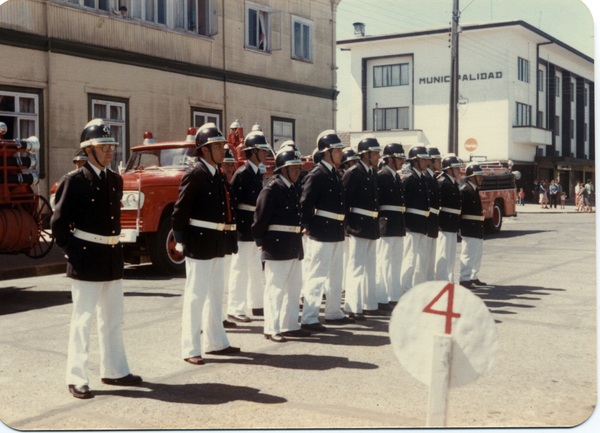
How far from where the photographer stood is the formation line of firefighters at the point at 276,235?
4.46 m

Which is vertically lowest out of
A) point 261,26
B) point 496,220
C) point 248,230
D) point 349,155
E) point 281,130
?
point 496,220

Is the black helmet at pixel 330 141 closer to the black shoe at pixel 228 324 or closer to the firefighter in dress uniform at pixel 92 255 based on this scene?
the black shoe at pixel 228 324

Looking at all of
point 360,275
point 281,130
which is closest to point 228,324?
point 360,275

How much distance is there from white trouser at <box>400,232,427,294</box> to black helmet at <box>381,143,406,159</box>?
1.00 metres

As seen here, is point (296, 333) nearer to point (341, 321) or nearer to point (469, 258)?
point (341, 321)

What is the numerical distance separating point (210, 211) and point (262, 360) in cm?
122

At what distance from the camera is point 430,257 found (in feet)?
27.8

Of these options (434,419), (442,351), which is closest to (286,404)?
(434,419)

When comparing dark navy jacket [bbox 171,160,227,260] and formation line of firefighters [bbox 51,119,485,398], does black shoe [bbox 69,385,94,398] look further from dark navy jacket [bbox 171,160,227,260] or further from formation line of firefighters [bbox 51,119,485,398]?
dark navy jacket [bbox 171,160,227,260]

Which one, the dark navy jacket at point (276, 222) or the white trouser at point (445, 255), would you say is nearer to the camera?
the dark navy jacket at point (276, 222)

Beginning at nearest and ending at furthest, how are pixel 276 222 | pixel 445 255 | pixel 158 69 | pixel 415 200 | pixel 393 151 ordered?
pixel 276 222, pixel 393 151, pixel 415 200, pixel 445 255, pixel 158 69

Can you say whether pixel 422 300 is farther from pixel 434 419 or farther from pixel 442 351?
pixel 434 419

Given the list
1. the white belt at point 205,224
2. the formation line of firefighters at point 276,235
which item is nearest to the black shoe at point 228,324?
the formation line of firefighters at point 276,235

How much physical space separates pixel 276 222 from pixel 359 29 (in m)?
1.78
